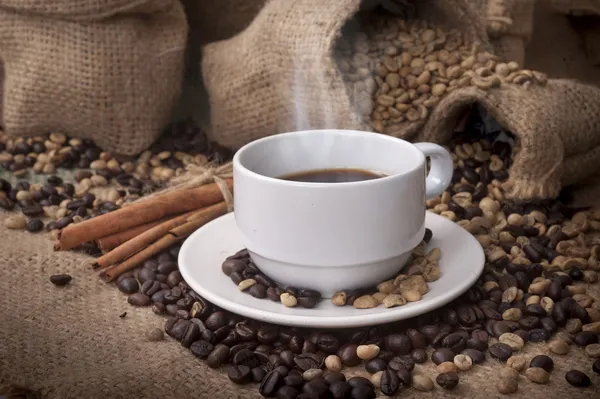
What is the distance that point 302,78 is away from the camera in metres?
1.41

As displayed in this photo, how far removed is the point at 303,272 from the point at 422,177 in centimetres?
19

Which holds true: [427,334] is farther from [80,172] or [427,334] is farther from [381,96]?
[80,172]

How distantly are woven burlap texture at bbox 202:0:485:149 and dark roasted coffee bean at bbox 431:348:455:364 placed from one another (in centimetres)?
57

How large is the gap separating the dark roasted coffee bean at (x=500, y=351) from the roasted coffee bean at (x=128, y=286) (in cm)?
49

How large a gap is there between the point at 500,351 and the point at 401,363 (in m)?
0.12

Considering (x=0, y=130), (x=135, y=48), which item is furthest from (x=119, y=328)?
(x=0, y=130)

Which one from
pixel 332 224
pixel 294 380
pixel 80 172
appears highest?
Result: pixel 332 224

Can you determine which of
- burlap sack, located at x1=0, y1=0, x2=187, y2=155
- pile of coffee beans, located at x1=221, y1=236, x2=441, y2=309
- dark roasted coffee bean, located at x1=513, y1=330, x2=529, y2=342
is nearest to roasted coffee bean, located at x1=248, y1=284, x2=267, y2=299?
pile of coffee beans, located at x1=221, y1=236, x2=441, y2=309

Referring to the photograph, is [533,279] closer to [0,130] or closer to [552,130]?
[552,130]

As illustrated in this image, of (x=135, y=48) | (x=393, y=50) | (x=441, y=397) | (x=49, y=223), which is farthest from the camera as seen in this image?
(x=135, y=48)

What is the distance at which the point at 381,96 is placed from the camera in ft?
4.59

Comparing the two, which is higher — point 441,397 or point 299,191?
point 299,191

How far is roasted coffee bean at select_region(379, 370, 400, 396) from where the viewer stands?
0.83 metres

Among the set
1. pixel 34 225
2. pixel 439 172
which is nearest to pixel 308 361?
pixel 439 172
